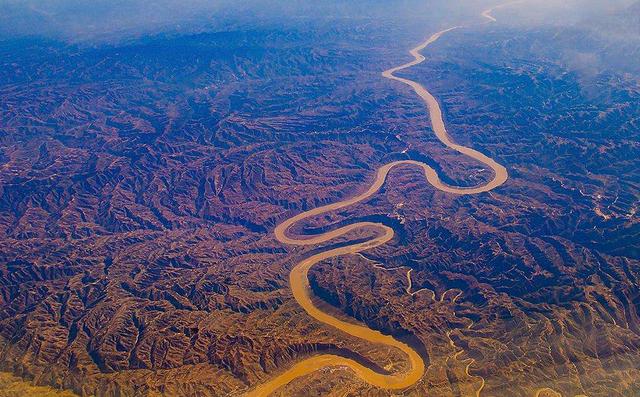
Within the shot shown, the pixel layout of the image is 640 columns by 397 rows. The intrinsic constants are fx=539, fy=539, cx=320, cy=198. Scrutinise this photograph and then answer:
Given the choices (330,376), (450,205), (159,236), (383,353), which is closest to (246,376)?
(330,376)

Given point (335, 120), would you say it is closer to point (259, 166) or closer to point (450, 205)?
point (259, 166)

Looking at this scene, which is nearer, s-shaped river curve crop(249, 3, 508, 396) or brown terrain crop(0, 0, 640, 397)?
s-shaped river curve crop(249, 3, 508, 396)

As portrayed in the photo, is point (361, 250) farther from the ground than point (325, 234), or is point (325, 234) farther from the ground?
point (325, 234)

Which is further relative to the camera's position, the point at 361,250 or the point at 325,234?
the point at 325,234

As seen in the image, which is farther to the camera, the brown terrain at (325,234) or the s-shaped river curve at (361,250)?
the brown terrain at (325,234)
